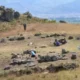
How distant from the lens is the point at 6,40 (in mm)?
45281

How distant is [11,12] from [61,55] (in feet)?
114

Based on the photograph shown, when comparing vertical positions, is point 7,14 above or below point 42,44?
above

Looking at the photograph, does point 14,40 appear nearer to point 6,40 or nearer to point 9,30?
point 6,40

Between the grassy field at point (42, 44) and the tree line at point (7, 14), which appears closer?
the grassy field at point (42, 44)

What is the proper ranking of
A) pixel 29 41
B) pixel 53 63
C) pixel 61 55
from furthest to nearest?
pixel 29 41
pixel 61 55
pixel 53 63

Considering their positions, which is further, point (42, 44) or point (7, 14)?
point (7, 14)

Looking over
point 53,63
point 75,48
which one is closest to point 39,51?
point 75,48

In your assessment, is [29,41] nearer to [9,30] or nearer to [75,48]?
[75,48]

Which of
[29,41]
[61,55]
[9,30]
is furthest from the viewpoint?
[9,30]

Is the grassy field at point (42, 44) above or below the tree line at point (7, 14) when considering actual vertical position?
below

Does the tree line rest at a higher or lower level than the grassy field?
higher

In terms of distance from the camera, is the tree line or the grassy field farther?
the tree line

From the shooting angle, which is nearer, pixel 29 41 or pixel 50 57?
pixel 50 57

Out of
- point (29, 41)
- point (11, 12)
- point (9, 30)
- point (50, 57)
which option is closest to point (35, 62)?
point (50, 57)
